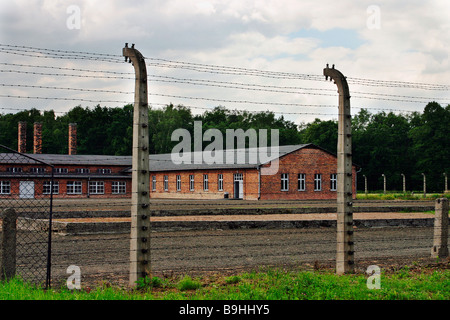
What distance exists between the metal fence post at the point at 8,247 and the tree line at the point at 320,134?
5879cm

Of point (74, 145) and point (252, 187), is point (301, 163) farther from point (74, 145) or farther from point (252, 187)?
point (74, 145)

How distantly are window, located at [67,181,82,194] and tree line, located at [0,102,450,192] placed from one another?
13.6 meters

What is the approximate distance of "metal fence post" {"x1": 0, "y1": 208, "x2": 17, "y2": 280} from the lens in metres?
6.74

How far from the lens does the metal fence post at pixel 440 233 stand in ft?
35.7

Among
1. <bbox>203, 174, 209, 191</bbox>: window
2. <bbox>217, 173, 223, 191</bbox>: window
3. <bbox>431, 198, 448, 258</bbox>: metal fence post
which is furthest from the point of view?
<bbox>203, 174, 209, 191</bbox>: window

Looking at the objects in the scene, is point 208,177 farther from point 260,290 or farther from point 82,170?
point 260,290

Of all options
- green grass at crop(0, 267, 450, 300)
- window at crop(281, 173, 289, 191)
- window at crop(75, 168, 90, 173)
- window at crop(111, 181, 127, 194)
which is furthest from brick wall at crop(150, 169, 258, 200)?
green grass at crop(0, 267, 450, 300)

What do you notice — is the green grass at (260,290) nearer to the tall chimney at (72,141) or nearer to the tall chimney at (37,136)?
the tall chimney at (37,136)

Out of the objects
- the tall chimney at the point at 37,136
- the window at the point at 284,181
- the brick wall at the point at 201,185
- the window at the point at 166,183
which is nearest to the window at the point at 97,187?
the brick wall at the point at 201,185

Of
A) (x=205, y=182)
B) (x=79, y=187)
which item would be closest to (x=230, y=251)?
(x=205, y=182)

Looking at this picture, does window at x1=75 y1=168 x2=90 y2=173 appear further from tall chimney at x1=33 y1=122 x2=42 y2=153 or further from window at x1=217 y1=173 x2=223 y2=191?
window at x1=217 y1=173 x2=223 y2=191

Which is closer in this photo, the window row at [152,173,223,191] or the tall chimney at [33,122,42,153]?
the window row at [152,173,223,191]

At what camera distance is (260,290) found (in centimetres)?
650

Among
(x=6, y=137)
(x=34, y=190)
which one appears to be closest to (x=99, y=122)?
(x=6, y=137)
